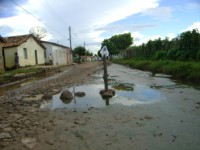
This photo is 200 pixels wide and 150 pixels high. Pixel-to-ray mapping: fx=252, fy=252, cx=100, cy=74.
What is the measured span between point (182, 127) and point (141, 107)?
2.20m

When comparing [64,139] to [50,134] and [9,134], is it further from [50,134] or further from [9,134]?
[9,134]

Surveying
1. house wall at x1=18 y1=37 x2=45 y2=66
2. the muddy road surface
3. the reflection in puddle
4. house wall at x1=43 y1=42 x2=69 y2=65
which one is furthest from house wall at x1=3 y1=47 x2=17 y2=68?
the muddy road surface

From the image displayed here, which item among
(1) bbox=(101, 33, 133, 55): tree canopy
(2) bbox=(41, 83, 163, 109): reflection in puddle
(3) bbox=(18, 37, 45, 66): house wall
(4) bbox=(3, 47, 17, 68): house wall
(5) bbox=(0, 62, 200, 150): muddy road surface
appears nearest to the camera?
(5) bbox=(0, 62, 200, 150): muddy road surface

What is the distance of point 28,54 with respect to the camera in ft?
107

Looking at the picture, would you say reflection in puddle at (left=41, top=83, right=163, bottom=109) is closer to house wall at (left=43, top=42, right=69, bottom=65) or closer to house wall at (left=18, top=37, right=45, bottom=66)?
house wall at (left=18, top=37, right=45, bottom=66)

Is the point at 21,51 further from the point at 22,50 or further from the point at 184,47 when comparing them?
the point at 184,47

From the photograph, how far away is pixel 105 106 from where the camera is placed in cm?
812

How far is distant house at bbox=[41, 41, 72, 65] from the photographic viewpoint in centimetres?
4412

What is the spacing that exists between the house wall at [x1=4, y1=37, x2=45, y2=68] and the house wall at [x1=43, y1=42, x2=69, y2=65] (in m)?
6.16

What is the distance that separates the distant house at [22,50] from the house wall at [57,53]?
7563 mm

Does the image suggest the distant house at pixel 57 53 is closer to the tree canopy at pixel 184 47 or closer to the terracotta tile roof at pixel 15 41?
the terracotta tile roof at pixel 15 41

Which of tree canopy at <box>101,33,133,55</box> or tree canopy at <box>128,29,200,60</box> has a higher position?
tree canopy at <box>101,33,133,55</box>

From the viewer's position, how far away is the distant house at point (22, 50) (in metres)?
29.9

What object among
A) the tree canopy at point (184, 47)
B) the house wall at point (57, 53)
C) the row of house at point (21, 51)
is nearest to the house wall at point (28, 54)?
the row of house at point (21, 51)
